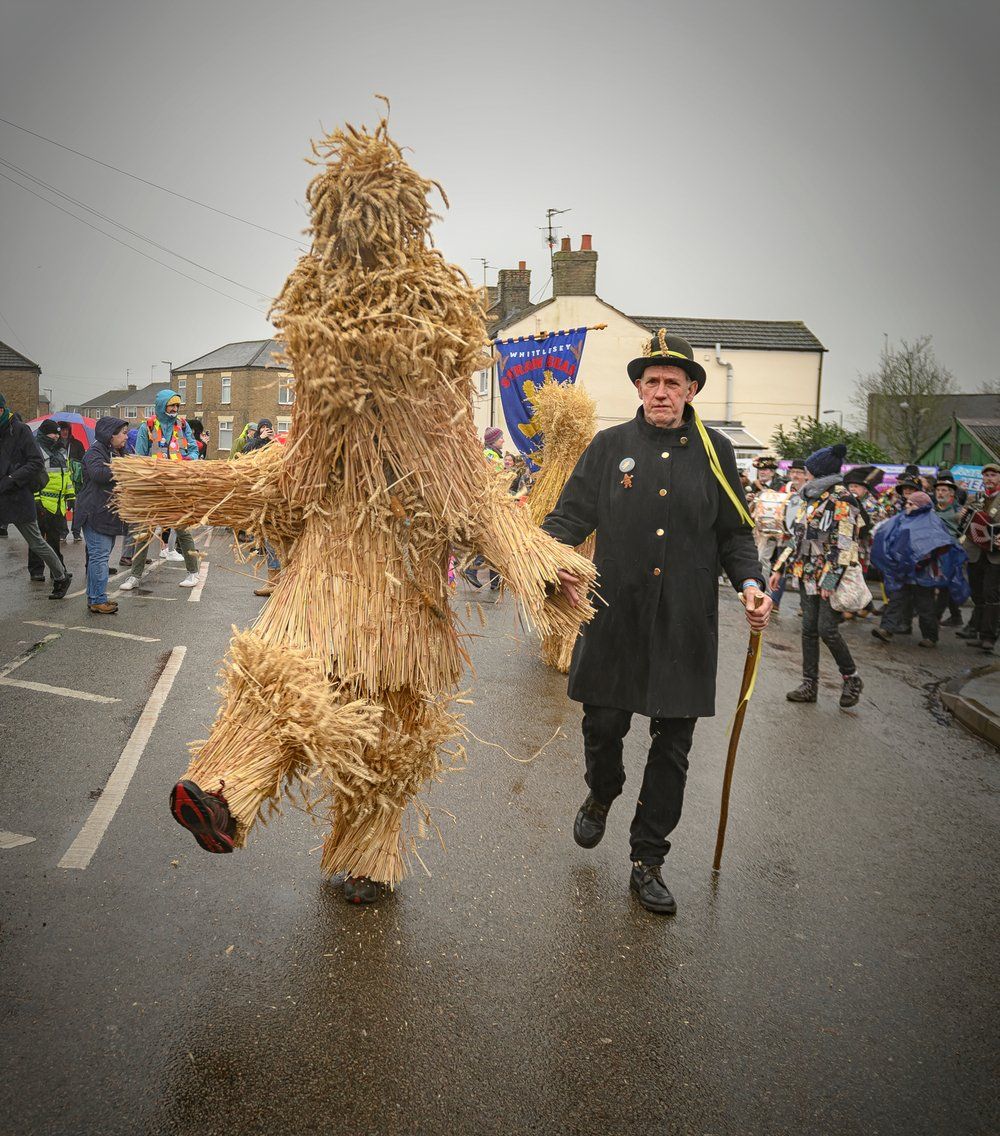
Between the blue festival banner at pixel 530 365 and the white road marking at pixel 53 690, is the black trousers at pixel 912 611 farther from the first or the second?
the white road marking at pixel 53 690

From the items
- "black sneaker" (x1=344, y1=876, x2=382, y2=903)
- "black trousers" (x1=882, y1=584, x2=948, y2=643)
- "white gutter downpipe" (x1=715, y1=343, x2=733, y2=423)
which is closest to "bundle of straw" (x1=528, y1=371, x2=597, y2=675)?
"black sneaker" (x1=344, y1=876, x2=382, y2=903)

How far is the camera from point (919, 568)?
10.1m

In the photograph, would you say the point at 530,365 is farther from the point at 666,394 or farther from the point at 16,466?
the point at 666,394

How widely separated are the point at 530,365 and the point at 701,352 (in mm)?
28158

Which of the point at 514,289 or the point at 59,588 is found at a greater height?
the point at 514,289

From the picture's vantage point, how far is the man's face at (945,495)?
434 inches

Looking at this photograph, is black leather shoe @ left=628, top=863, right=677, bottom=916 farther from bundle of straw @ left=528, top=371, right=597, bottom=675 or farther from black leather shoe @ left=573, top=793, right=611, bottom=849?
bundle of straw @ left=528, top=371, right=597, bottom=675

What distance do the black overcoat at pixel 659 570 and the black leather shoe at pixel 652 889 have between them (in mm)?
680

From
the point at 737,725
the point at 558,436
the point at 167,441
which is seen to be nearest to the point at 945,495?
the point at 558,436

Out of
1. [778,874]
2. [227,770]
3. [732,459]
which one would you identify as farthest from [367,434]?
[778,874]

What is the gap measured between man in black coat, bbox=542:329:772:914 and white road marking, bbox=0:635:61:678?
490cm

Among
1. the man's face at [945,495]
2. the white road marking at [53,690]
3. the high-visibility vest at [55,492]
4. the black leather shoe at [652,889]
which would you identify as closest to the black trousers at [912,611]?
the man's face at [945,495]

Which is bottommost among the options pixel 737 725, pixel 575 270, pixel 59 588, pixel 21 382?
pixel 59 588

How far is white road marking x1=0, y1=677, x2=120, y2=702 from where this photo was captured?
5.72 m
